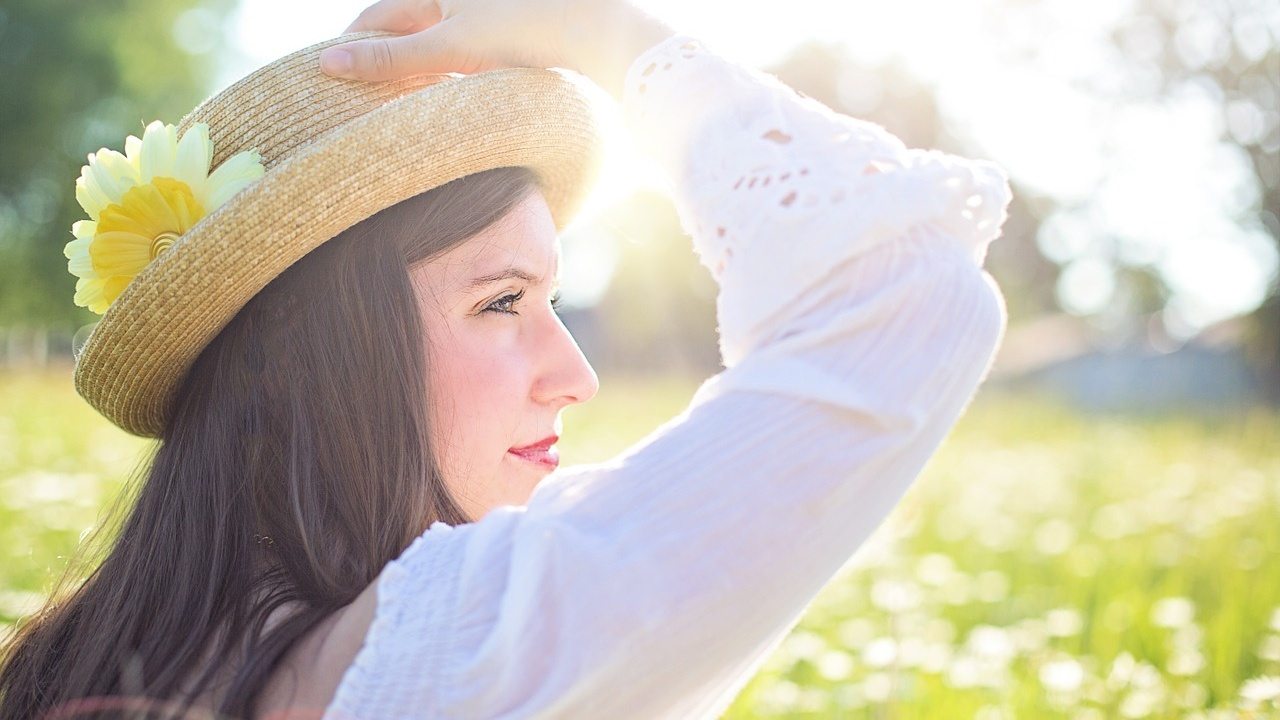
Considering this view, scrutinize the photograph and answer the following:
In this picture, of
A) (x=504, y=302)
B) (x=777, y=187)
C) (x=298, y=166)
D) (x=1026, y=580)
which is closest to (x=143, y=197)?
(x=298, y=166)

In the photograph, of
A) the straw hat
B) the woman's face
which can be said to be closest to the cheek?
the woman's face

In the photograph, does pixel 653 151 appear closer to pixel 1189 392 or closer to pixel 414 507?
pixel 414 507

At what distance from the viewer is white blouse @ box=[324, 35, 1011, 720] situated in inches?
Result: 37.5

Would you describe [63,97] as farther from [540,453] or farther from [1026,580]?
[540,453]

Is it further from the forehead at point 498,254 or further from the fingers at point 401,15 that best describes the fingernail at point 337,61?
the forehead at point 498,254

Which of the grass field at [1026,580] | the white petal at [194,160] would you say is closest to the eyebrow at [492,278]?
the white petal at [194,160]

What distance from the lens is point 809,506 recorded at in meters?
0.96

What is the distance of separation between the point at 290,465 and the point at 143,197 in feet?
1.55

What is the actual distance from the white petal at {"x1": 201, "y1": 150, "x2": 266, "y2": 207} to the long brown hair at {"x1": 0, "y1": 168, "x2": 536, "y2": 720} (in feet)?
0.46

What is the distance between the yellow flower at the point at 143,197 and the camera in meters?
1.58

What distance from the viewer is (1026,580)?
157 inches

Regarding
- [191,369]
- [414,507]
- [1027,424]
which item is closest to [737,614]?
[414,507]

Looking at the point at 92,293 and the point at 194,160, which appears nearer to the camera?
the point at 194,160

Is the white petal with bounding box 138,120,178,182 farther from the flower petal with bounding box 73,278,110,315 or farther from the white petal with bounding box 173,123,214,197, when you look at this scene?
the flower petal with bounding box 73,278,110,315
